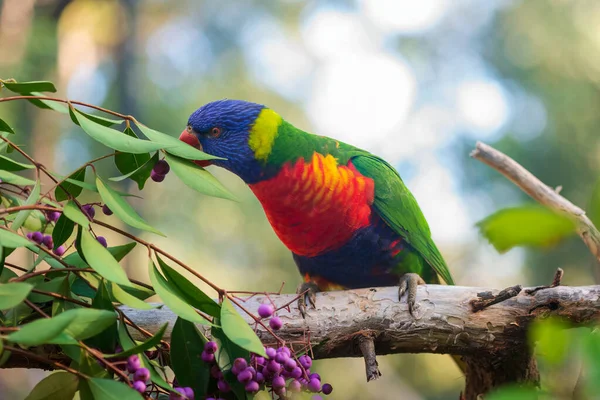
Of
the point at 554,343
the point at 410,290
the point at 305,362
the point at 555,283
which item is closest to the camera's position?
the point at 554,343

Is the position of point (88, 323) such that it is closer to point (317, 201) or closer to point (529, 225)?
point (529, 225)

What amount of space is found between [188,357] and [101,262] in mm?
246

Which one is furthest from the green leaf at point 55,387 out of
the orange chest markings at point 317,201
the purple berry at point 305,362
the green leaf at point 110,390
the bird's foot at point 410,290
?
the orange chest markings at point 317,201

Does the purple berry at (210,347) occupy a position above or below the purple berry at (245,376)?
above

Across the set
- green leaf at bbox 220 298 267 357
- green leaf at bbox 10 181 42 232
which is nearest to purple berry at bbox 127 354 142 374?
green leaf at bbox 220 298 267 357

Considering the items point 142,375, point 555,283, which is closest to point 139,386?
point 142,375

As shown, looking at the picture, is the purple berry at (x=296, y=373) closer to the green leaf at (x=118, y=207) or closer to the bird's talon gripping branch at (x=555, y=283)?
the green leaf at (x=118, y=207)

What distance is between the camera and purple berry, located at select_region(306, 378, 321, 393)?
94 cm

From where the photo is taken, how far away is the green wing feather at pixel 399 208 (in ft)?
5.40

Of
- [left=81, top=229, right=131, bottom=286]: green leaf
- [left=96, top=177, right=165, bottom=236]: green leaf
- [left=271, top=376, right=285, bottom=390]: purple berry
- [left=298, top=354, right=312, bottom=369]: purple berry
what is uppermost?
[left=96, top=177, right=165, bottom=236]: green leaf

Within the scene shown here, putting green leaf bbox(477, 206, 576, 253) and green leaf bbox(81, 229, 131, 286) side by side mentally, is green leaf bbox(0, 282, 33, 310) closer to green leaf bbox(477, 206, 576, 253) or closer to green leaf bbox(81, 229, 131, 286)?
green leaf bbox(81, 229, 131, 286)

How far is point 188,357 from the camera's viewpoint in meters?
0.88

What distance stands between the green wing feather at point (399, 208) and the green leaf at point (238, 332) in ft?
2.86

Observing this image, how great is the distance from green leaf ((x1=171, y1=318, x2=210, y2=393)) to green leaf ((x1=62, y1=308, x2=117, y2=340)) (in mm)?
208
